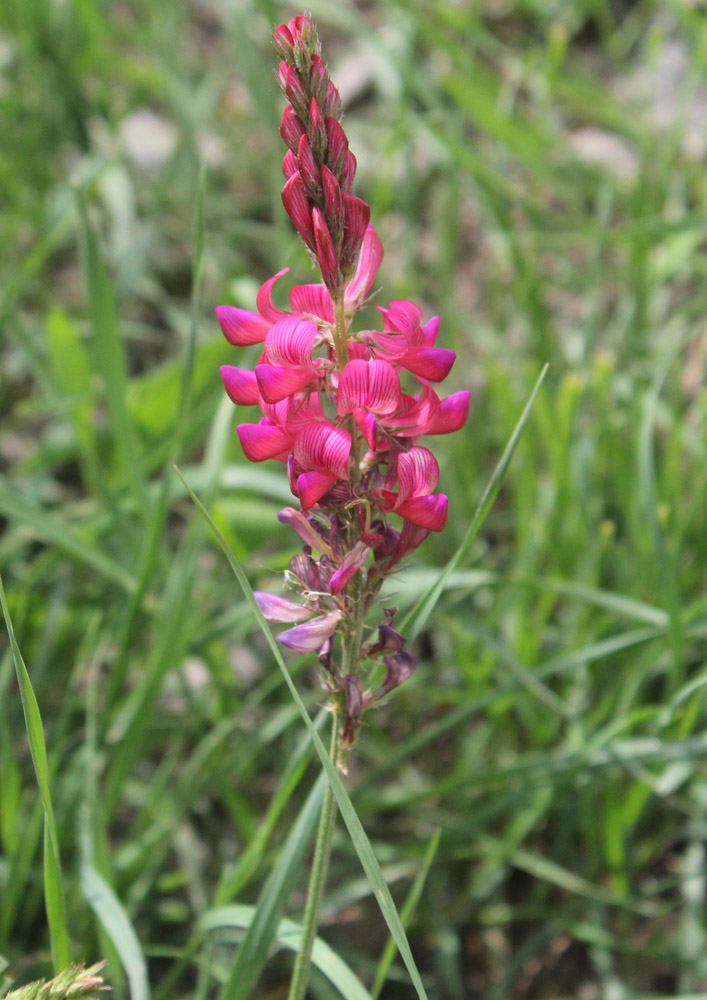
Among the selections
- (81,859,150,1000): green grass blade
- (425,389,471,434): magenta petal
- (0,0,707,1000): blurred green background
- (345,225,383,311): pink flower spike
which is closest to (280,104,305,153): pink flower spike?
(345,225,383,311): pink flower spike

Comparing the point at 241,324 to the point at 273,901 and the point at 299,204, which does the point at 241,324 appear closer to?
the point at 299,204

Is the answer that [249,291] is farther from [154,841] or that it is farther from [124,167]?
[154,841]

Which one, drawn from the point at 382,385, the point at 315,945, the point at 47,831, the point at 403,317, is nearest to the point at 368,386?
the point at 382,385

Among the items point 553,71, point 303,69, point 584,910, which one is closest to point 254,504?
point 584,910

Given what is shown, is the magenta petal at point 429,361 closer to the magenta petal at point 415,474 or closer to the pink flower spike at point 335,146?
the magenta petal at point 415,474

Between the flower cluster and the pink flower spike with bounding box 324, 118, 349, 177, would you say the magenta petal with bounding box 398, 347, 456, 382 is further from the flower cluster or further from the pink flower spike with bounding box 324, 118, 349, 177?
the pink flower spike with bounding box 324, 118, 349, 177

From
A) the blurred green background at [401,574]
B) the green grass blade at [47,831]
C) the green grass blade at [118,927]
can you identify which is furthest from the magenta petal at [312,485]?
the green grass blade at [118,927]
